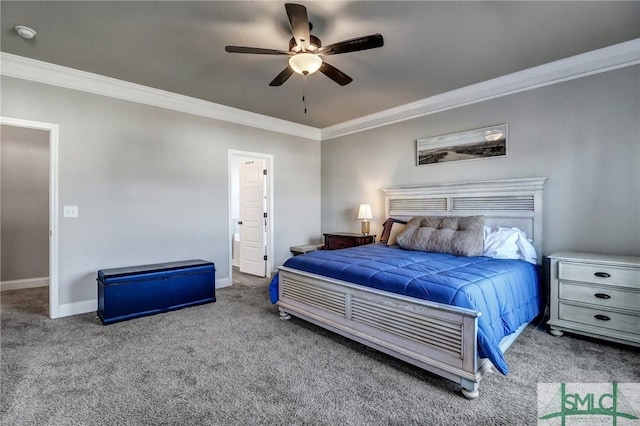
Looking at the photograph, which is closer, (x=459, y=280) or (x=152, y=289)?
(x=459, y=280)

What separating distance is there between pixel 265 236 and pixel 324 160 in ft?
6.05

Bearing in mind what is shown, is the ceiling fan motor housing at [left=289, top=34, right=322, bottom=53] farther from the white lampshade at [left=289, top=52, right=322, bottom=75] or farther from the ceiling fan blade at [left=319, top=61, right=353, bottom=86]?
the ceiling fan blade at [left=319, top=61, right=353, bottom=86]

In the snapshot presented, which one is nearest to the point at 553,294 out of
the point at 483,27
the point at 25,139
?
the point at 483,27

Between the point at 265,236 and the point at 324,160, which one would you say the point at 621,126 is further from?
the point at 265,236

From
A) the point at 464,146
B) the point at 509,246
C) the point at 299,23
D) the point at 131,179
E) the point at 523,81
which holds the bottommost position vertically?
the point at 509,246

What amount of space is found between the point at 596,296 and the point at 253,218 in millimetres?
4602

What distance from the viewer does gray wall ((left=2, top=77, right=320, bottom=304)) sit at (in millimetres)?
3430

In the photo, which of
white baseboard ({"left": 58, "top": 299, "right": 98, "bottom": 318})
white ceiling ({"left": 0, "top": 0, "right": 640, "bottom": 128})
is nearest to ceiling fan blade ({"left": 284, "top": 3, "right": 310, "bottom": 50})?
white ceiling ({"left": 0, "top": 0, "right": 640, "bottom": 128})

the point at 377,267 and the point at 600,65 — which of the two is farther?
the point at 600,65

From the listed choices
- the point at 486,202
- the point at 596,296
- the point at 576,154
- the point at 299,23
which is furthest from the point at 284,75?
the point at 596,296

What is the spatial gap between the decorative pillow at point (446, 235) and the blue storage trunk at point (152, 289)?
2490 millimetres

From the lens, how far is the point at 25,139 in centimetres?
475

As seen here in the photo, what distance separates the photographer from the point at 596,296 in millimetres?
2686

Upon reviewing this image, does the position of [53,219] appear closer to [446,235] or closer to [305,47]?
[305,47]
